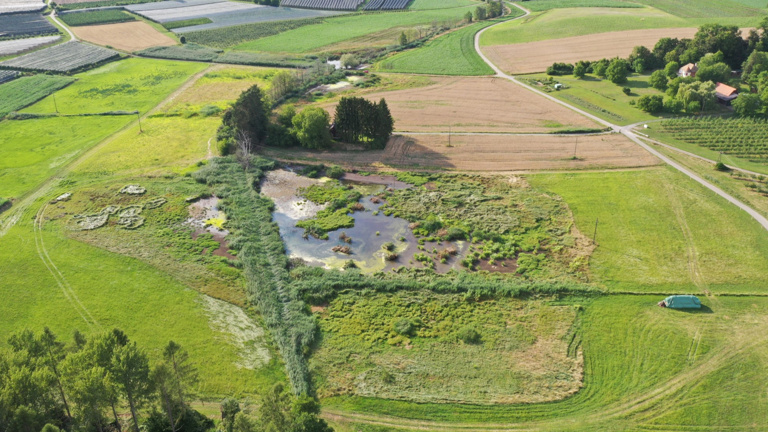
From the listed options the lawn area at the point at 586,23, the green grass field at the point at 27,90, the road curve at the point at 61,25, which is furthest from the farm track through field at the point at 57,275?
the road curve at the point at 61,25

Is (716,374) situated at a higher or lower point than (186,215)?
lower

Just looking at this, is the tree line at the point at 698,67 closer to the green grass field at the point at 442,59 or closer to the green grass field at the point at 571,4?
the green grass field at the point at 442,59

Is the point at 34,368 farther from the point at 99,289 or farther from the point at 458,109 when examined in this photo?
the point at 458,109

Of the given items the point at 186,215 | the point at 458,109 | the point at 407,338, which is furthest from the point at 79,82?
the point at 407,338

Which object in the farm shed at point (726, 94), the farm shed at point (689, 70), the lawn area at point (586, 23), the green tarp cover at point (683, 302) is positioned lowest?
the green tarp cover at point (683, 302)

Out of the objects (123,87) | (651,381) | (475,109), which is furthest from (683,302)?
(123,87)

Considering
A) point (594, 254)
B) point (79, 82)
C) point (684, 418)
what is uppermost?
point (79, 82)
